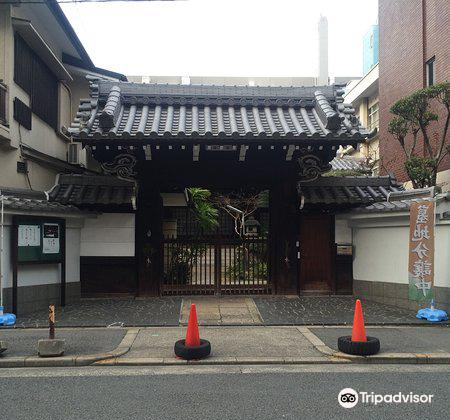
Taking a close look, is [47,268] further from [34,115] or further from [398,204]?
[398,204]

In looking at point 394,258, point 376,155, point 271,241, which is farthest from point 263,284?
point 376,155

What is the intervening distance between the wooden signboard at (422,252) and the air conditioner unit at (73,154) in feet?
38.6

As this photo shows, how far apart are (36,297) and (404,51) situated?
53.5 ft

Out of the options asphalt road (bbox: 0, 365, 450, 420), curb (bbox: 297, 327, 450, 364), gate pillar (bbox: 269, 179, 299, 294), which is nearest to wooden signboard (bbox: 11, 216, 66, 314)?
asphalt road (bbox: 0, 365, 450, 420)

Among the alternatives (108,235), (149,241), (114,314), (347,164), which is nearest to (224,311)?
(114,314)

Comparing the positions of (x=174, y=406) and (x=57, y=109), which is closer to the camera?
(x=174, y=406)

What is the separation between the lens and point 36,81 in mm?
13164

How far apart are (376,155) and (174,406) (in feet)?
63.6

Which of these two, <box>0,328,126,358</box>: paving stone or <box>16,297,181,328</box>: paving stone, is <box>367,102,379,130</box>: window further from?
<box>0,328,126,358</box>: paving stone

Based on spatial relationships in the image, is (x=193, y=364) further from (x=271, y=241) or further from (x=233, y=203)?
(x=233, y=203)

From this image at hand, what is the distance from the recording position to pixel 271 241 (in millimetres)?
12109

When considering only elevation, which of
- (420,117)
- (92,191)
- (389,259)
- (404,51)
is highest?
(404,51)
